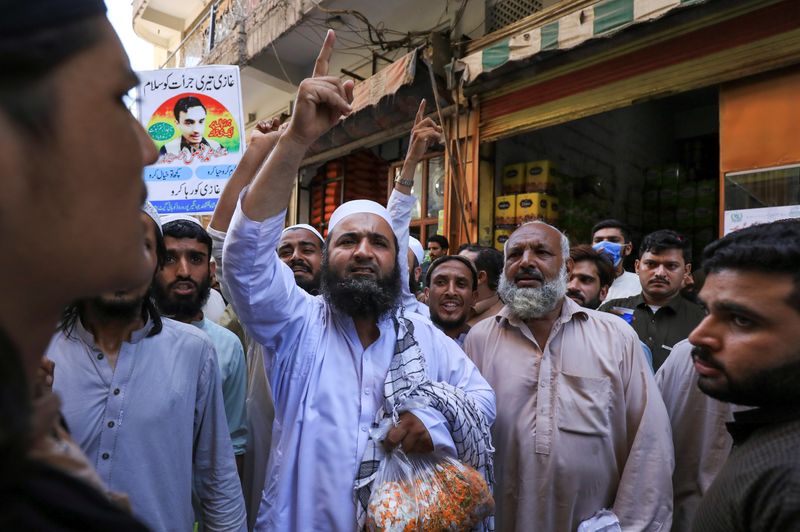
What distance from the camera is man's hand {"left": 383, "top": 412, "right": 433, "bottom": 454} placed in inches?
71.3

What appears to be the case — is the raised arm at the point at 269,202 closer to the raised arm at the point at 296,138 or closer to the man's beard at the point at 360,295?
the raised arm at the point at 296,138

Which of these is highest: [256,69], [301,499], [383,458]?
[256,69]

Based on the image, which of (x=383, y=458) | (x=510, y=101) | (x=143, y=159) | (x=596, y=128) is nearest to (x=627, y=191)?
(x=596, y=128)

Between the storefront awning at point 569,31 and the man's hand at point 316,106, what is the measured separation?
13.1 ft

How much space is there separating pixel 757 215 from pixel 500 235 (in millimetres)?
2939

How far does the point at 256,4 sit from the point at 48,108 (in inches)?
398

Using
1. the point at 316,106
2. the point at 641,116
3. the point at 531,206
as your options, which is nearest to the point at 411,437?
the point at 316,106

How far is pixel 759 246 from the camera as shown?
1444 millimetres

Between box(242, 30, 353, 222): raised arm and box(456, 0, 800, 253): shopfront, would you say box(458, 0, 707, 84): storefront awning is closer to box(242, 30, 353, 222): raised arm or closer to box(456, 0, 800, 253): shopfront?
box(456, 0, 800, 253): shopfront

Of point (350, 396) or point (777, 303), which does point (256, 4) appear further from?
point (777, 303)

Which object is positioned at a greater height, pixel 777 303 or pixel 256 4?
pixel 256 4

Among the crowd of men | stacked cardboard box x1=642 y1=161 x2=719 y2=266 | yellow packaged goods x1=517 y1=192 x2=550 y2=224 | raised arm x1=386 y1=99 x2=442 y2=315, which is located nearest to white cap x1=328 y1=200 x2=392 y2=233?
the crowd of men

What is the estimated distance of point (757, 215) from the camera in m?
4.37

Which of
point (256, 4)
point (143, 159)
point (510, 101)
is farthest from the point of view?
point (256, 4)
